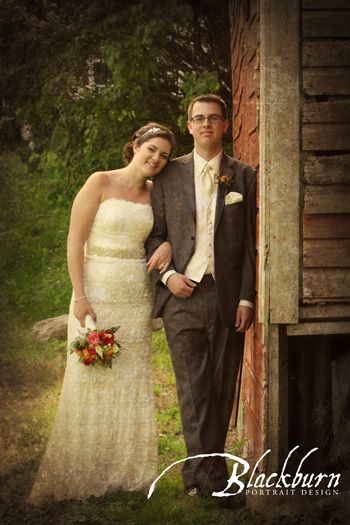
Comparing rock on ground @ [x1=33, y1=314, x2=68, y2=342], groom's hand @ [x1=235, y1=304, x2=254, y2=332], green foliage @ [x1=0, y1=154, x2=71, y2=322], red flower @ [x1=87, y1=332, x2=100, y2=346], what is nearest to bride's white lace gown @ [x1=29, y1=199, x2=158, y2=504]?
red flower @ [x1=87, y1=332, x2=100, y2=346]

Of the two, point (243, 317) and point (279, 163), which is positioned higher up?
point (279, 163)

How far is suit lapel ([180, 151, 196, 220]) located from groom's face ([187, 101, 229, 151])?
151mm

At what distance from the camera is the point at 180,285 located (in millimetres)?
3217

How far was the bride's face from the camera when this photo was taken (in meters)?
3.36

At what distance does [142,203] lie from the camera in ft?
11.3

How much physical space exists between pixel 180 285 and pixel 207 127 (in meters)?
1.11

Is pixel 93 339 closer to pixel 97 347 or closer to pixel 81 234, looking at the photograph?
pixel 97 347

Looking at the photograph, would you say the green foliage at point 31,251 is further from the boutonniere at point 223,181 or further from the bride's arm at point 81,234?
the boutonniere at point 223,181

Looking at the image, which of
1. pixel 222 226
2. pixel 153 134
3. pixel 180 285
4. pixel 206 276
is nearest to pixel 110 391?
pixel 180 285

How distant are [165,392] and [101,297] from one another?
101 inches

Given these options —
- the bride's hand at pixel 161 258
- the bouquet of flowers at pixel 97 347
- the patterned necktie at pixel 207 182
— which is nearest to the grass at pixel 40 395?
the bouquet of flowers at pixel 97 347

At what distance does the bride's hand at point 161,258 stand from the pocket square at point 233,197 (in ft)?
1.73

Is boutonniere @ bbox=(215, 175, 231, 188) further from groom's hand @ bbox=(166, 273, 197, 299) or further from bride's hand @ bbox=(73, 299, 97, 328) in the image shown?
bride's hand @ bbox=(73, 299, 97, 328)

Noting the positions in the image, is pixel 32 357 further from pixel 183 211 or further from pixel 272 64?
pixel 272 64
